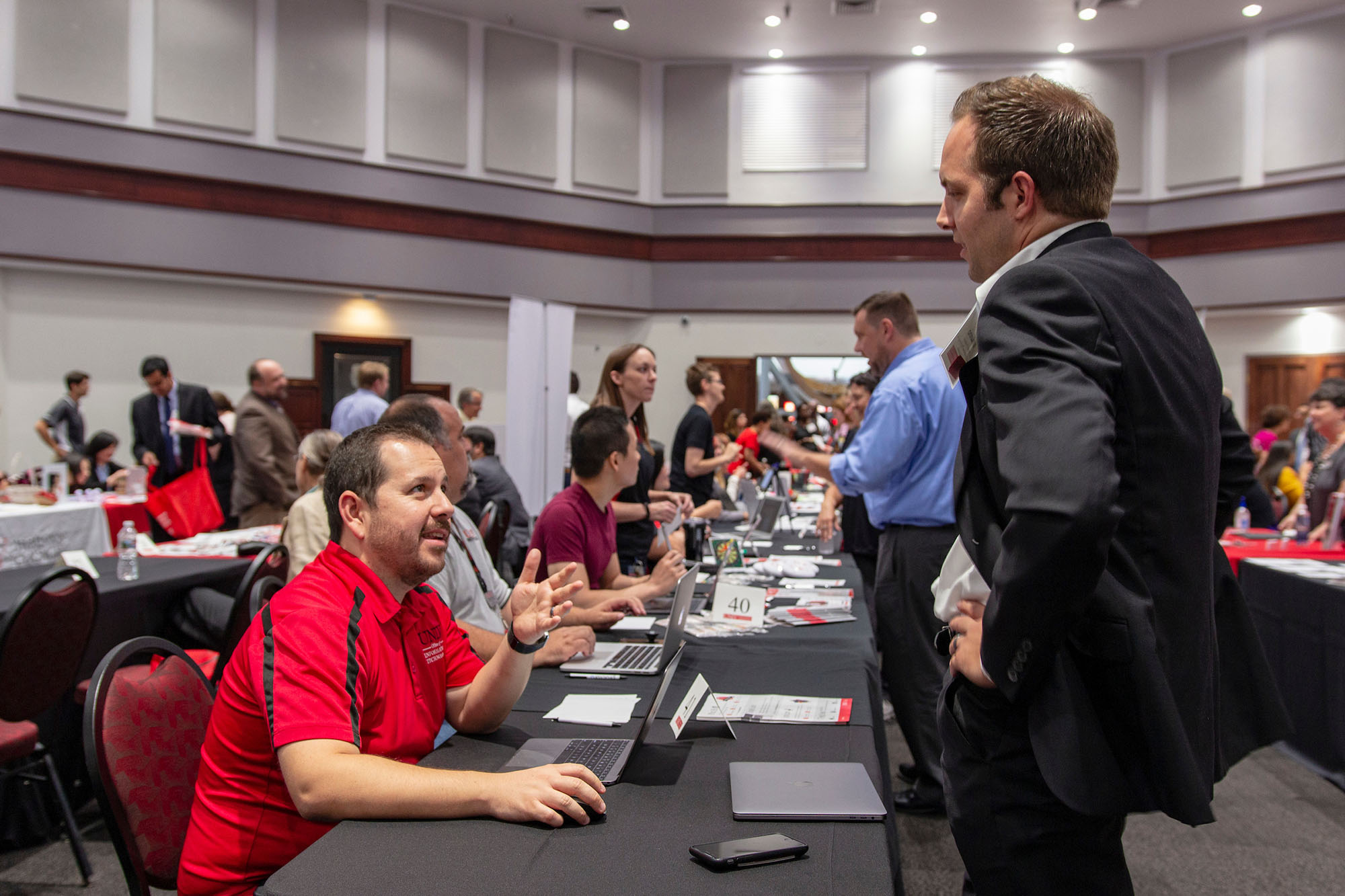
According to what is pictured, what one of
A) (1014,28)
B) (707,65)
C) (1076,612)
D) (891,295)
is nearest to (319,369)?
(707,65)

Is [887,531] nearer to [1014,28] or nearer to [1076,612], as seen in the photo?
[1076,612]

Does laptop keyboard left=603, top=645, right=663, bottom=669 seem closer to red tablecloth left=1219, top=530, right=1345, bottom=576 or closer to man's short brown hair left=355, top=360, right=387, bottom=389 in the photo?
red tablecloth left=1219, top=530, right=1345, bottom=576

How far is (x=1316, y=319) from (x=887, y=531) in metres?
9.80

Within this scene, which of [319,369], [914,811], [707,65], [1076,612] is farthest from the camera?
[707,65]

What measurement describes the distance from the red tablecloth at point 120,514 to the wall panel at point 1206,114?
430 inches

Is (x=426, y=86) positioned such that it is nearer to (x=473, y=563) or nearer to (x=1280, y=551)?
(x=473, y=563)

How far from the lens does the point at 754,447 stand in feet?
28.6

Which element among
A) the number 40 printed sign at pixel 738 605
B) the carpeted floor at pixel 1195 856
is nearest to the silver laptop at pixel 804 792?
the number 40 printed sign at pixel 738 605

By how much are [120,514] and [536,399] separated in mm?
2691

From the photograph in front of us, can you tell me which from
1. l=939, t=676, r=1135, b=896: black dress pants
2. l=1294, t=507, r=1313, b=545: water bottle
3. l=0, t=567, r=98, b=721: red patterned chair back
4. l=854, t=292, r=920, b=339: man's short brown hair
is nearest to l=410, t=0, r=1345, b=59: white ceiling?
l=1294, t=507, r=1313, b=545: water bottle

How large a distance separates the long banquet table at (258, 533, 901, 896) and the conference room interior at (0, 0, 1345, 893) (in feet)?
→ 15.6

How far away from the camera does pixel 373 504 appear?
1.63 metres

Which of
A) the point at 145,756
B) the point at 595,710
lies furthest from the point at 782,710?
the point at 145,756

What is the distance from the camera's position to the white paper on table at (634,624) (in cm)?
→ 267
